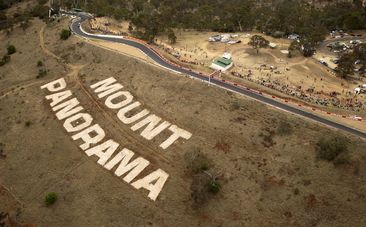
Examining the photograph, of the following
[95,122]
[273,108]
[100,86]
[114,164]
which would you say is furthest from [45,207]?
[273,108]

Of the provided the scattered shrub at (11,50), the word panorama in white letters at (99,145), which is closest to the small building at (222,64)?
the word panorama in white letters at (99,145)

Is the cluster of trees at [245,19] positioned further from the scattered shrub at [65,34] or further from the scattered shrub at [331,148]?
the scattered shrub at [331,148]

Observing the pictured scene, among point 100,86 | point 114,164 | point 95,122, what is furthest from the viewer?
point 100,86

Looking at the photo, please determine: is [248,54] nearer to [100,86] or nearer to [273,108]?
[273,108]

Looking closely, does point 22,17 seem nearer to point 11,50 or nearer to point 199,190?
point 11,50

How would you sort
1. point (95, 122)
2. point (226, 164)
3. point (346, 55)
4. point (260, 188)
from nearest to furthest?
point (260, 188) → point (226, 164) → point (95, 122) → point (346, 55)
